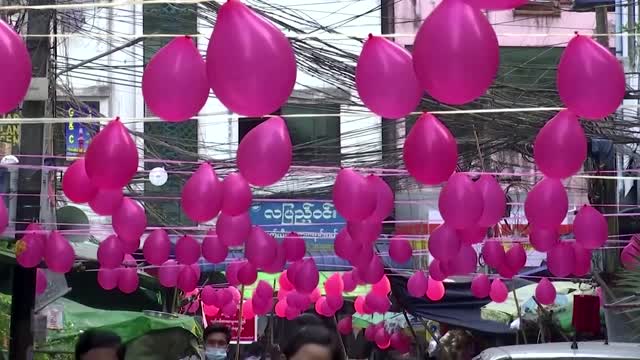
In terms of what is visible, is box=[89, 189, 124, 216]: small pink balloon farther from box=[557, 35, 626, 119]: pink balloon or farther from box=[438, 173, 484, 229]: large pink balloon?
box=[557, 35, 626, 119]: pink balloon

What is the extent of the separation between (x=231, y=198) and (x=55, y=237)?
2246 mm

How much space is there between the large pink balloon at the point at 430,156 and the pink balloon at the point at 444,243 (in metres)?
2.28

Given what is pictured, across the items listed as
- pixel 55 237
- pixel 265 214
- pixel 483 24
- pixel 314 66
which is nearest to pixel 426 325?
pixel 265 214

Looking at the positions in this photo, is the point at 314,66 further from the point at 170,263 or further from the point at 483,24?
the point at 483,24

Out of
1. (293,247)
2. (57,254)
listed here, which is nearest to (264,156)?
(57,254)

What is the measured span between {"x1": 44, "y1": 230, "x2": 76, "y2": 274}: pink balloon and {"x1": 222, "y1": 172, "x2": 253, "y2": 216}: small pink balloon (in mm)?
2032

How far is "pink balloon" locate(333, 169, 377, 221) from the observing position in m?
6.32

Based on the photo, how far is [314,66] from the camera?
9.27 meters

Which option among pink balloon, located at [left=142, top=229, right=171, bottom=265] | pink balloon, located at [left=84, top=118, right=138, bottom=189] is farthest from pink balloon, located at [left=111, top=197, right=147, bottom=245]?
pink balloon, located at [left=84, top=118, right=138, bottom=189]

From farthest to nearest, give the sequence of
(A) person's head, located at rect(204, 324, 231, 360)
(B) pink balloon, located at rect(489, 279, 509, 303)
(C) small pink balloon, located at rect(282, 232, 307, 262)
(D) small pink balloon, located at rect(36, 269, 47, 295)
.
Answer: (B) pink balloon, located at rect(489, 279, 509, 303)
(A) person's head, located at rect(204, 324, 231, 360)
(C) small pink balloon, located at rect(282, 232, 307, 262)
(D) small pink balloon, located at rect(36, 269, 47, 295)

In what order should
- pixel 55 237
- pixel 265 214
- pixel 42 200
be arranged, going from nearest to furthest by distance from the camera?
pixel 55 237, pixel 42 200, pixel 265 214

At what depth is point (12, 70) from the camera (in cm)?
356

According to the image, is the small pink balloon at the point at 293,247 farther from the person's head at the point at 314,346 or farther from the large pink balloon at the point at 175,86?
the person's head at the point at 314,346

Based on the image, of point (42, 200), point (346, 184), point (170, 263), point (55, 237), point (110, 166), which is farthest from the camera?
point (170, 263)
